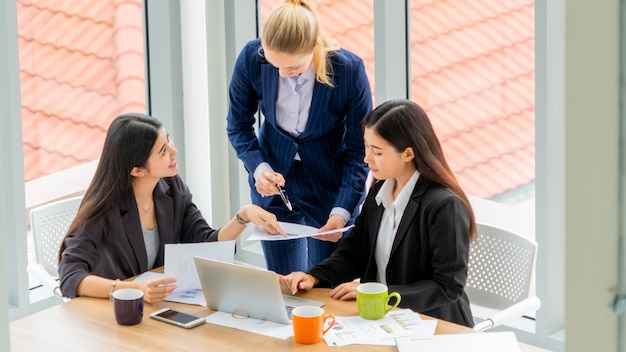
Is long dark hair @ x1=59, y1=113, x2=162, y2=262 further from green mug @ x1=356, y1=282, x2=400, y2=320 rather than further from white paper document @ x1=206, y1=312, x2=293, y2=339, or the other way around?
green mug @ x1=356, y1=282, x2=400, y2=320

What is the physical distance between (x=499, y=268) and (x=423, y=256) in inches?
16.7

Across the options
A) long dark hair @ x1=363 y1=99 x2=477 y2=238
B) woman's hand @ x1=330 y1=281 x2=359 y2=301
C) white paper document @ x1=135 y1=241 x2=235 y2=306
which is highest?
long dark hair @ x1=363 y1=99 x2=477 y2=238

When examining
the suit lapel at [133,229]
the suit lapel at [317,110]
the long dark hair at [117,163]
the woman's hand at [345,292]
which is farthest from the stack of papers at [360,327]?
the suit lapel at [317,110]

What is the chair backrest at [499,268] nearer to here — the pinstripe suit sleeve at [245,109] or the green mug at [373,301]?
the green mug at [373,301]

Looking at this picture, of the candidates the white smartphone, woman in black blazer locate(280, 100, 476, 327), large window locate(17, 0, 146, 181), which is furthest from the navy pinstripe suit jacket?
large window locate(17, 0, 146, 181)

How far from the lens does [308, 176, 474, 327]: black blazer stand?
8.39 ft

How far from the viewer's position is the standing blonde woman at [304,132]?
3.06 metres

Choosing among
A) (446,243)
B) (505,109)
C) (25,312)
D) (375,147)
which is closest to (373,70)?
(505,109)

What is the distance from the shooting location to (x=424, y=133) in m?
2.73

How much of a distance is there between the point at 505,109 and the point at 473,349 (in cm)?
174

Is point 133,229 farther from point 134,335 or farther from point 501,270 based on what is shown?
point 501,270

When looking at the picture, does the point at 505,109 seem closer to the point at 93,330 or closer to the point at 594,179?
the point at 93,330

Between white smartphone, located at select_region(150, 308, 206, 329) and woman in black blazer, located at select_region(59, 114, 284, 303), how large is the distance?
14.6 inches

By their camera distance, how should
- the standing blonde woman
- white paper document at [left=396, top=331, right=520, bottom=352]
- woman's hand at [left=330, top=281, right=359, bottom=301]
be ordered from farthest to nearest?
1. the standing blonde woman
2. woman's hand at [left=330, top=281, right=359, bottom=301]
3. white paper document at [left=396, top=331, right=520, bottom=352]
